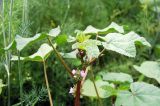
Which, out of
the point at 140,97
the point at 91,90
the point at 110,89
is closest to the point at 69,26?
the point at 91,90

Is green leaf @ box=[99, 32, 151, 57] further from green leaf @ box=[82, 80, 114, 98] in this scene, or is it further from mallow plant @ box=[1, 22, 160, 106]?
green leaf @ box=[82, 80, 114, 98]

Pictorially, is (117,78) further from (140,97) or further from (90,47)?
(90,47)

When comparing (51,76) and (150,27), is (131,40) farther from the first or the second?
(150,27)

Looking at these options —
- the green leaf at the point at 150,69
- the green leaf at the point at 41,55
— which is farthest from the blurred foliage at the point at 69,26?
the green leaf at the point at 150,69

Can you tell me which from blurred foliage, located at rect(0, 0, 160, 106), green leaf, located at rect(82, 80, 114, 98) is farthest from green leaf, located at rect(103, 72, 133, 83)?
blurred foliage, located at rect(0, 0, 160, 106)

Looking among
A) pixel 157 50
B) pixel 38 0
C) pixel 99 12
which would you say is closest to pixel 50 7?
pixel 38 0

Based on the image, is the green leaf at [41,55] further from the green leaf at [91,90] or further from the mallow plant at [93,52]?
the green leaf at [91,90]
